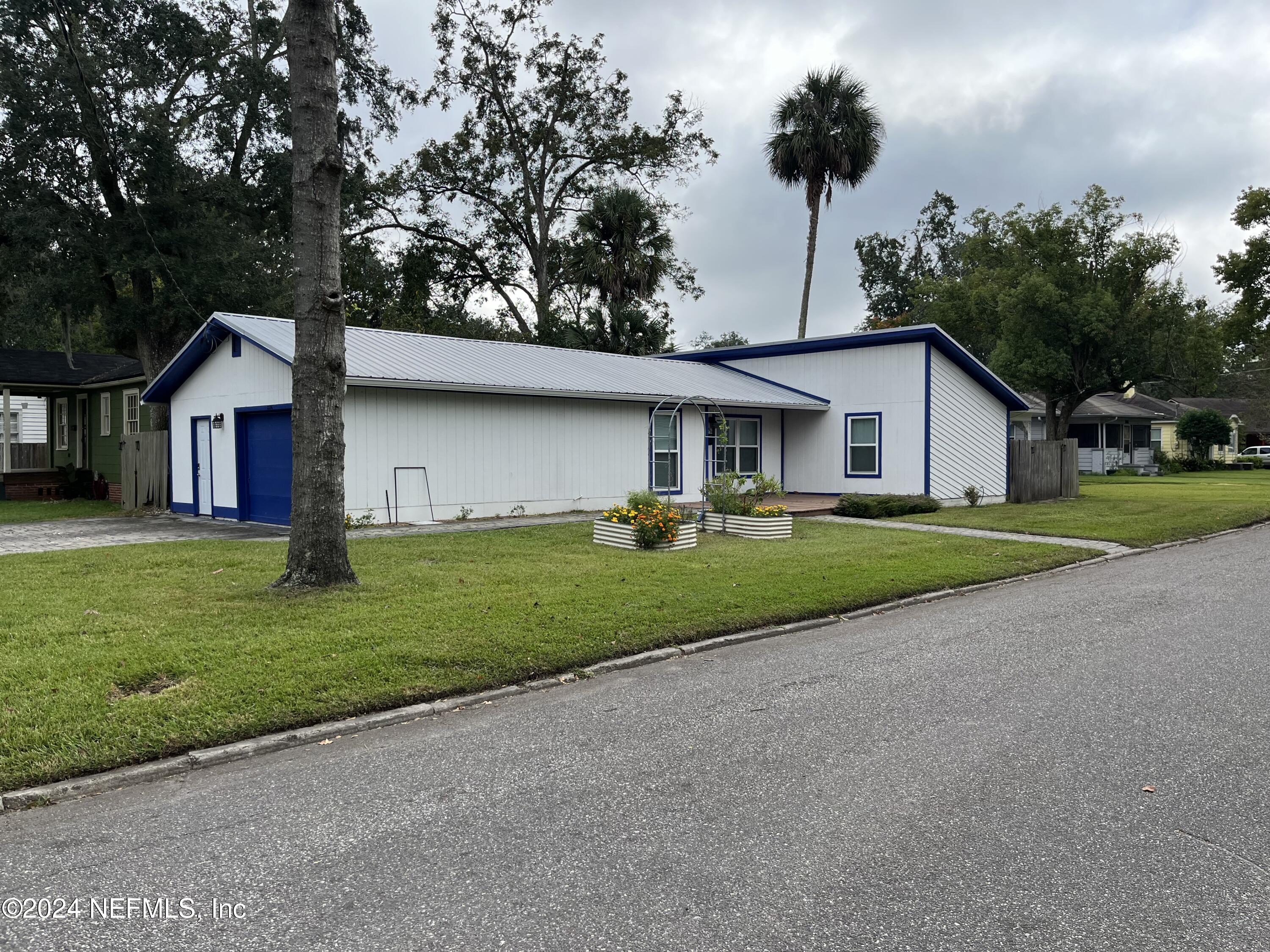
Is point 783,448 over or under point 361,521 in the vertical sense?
over

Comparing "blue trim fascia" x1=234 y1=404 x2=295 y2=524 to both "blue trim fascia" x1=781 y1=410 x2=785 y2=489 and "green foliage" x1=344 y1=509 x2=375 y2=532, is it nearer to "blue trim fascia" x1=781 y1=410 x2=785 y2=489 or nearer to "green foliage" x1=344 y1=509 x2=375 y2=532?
"green foliage" x1=344 y1=509 x2=375 y2=532

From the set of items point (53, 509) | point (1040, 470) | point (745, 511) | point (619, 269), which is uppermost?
point (619, 269)

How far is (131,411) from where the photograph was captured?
82.0 ft

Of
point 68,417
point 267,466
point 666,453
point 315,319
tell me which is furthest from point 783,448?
point 68,417

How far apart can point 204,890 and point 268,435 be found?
14.4 m

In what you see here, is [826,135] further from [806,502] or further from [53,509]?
[53,509]

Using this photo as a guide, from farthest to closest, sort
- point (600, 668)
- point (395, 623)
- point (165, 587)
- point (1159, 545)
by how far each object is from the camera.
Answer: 1. point (1159, 545)
2. point (165, 587)
3. point (395, 623)
4. point (600, 668)

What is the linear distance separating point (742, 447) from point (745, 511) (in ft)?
26.6

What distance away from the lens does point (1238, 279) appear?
33344 millimetres

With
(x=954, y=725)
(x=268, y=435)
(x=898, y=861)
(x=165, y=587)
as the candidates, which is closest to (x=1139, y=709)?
(x=954, y=725)

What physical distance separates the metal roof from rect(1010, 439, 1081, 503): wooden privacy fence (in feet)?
17.2

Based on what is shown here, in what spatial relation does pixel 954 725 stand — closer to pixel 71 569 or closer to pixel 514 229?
pixel 71 569

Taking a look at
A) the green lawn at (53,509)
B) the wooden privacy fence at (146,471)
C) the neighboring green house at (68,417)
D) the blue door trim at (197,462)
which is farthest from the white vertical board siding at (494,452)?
the neighboring green house at (68,417)

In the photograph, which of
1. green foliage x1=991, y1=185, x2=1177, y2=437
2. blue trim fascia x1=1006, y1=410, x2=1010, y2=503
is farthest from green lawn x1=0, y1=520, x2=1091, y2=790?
green foliage x1=991, y1=185, x2=1177, y2=437
